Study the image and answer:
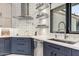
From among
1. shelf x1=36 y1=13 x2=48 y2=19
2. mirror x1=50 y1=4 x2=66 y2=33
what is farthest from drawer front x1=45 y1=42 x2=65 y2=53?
shelf x1=36 y1=13 x2=48 y2=19

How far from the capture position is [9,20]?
137cm

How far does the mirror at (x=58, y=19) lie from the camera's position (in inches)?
54.7

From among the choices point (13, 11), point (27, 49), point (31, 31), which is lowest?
point (27, 49)

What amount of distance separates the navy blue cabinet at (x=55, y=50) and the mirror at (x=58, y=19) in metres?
0.18

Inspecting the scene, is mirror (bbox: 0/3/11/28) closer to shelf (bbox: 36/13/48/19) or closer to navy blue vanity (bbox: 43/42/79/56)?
shelf (bbox: 36/13/48/19)

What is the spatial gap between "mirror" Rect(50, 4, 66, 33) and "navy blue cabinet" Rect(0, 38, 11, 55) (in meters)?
0.50

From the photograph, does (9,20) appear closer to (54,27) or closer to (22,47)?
(22,47)

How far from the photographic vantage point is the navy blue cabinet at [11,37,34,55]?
4.42 ft

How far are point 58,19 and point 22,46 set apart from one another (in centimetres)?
52

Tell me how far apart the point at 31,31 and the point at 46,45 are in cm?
23

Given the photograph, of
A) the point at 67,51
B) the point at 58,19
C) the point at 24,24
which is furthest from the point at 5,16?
the point at 67,51

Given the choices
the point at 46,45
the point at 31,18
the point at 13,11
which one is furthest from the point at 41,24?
the point at 13,11

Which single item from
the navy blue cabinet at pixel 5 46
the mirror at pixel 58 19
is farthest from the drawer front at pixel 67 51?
the navy blue cabinet at pixel 5 46


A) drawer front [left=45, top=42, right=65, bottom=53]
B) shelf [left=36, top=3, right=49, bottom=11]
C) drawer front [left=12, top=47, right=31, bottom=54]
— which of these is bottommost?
drawer front [left=12, top=47, right=31, bottom=54]
